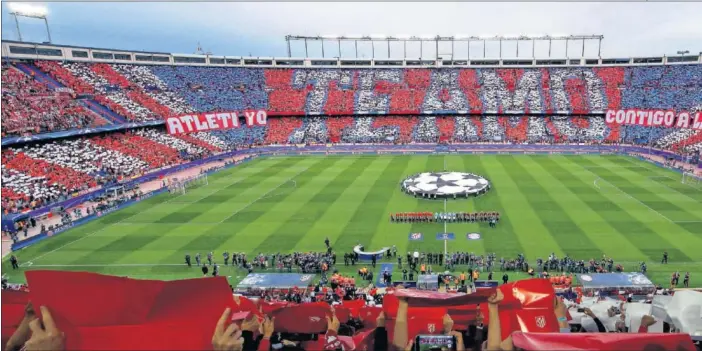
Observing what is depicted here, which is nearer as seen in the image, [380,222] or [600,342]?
[600,342]

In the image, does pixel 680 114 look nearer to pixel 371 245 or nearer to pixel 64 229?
pixel 371 245

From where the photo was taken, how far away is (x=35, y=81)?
2474 inches

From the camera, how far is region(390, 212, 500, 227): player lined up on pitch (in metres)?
36.9

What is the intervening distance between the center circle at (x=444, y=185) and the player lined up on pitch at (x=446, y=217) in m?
6.11

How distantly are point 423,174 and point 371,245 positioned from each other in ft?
70.0

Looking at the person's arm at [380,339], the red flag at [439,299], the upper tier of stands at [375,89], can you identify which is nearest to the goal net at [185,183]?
the upper tier of stands at [375,89]

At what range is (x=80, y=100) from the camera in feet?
215

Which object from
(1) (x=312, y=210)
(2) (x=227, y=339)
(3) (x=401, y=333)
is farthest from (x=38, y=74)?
(2) (x=227, y=339)

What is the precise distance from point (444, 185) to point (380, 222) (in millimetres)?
11798

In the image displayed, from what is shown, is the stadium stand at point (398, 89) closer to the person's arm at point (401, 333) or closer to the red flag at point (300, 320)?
the red flag at point (300, 320)

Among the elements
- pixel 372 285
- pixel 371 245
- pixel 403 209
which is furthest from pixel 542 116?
pixel 372 285

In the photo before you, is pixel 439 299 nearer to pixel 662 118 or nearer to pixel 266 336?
pixel 266 336

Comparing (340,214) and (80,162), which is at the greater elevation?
(80,162)

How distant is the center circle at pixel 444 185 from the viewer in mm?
43688
